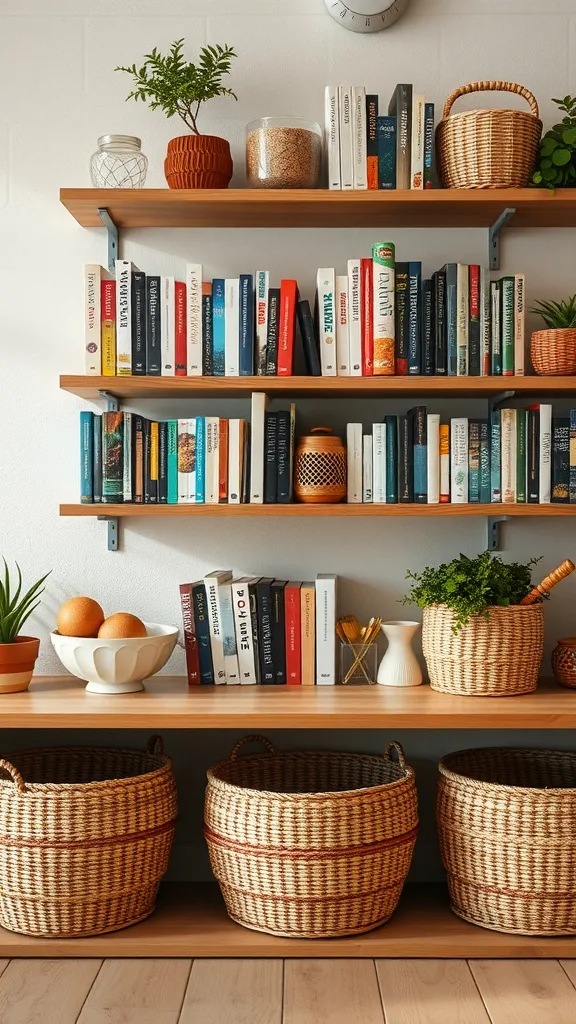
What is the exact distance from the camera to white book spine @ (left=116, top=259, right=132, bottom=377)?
2311mm

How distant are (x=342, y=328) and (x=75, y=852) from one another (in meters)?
1.31

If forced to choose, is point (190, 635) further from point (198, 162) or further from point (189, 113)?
point (189, 113)

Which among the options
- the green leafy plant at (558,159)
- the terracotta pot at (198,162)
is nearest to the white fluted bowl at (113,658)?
the terracotta pot at (198,162)

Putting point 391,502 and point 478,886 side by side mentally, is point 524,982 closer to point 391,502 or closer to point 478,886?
point 478,886

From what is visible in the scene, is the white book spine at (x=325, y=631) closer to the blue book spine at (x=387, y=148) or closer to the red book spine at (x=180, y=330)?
the red book spine at (x=180, y=330)

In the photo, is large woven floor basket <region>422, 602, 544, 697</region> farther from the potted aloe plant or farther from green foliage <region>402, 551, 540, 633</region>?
the potted aloe plant

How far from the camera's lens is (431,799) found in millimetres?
2547

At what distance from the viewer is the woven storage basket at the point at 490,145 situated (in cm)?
229

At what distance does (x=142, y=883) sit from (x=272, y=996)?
39 centimetres

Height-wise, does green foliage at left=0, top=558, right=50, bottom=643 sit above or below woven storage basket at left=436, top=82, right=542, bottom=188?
below

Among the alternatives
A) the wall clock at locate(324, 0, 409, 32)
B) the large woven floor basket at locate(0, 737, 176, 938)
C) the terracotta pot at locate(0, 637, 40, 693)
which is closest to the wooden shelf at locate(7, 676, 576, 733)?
the terracotta pot at locate(0, 637, 40, 693)

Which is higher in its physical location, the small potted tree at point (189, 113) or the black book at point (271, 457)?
the small potted tree at point (189, 113)

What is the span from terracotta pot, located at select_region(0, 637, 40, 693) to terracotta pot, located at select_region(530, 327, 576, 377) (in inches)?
54.7

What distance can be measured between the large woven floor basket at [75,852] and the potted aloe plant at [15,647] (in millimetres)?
206
